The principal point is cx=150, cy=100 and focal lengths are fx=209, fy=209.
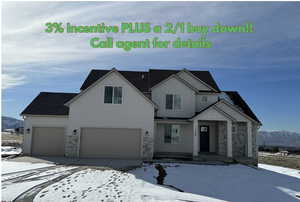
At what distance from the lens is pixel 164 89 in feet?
58.4

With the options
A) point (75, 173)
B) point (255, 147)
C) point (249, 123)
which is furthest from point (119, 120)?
point (255, 147)

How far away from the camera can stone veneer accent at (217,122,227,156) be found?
1648 centimetres

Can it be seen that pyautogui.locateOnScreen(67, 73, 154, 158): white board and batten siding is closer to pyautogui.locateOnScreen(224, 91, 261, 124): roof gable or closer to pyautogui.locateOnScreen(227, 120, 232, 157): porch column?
pyautogui.locateOnScreen(227, 120, 232, 157): porch column

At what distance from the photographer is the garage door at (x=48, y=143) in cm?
1662

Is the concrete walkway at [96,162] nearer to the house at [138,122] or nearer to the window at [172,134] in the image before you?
the house at [138,122]

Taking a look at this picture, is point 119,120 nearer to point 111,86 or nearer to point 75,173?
point 111,86

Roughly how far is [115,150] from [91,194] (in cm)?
809

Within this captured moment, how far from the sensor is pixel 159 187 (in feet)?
27.4

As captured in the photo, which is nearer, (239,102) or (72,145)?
(72,145)

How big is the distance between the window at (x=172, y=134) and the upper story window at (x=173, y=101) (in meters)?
1.61

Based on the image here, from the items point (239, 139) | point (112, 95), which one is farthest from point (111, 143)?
point (239, 139)

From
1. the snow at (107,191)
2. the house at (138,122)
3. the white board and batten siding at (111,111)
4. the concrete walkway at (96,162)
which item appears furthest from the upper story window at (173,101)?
the snow at (107,191)

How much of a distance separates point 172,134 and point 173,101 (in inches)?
109

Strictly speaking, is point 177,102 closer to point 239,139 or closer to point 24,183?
point 239,139
